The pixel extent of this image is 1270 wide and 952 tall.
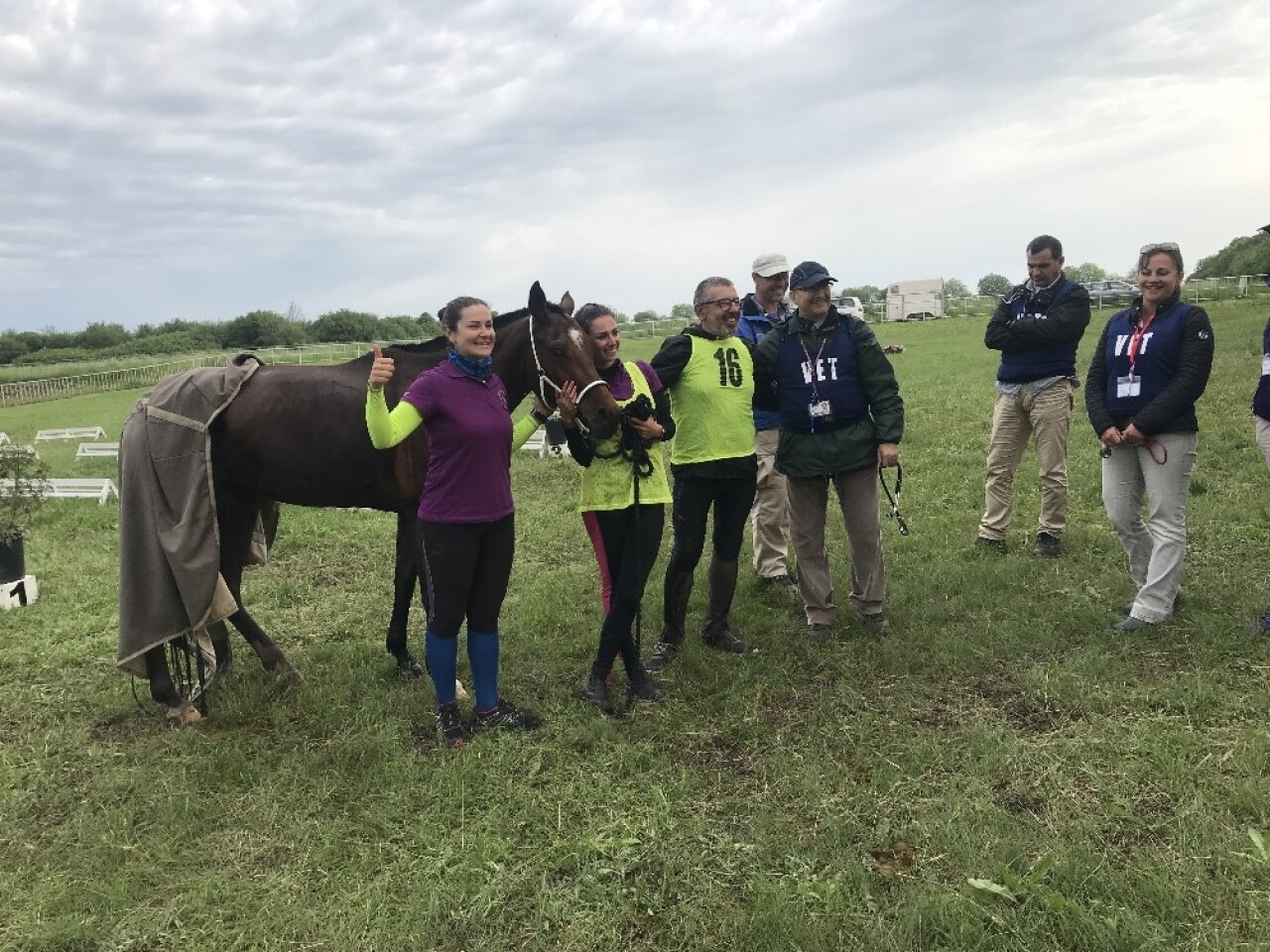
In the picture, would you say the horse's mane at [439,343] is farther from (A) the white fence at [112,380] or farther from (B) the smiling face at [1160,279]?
(A) the white fence at [112,380]

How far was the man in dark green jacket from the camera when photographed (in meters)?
4.95

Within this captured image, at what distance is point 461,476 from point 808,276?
8.02 ft

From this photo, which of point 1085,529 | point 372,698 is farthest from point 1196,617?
point 372,698

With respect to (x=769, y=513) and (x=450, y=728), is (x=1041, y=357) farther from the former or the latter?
(x=450, y=728)

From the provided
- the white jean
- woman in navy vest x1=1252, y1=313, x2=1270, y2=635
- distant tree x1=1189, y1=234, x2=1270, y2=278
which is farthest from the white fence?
distant tree x1=1189, y1=234, x2=1270, y2=278

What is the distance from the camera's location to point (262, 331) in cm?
6084

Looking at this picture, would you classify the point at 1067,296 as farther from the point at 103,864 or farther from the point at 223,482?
the point at 103,864

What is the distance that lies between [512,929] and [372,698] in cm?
212

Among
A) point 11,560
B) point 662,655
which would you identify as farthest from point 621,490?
point 11,560

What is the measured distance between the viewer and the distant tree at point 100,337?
6819 cm

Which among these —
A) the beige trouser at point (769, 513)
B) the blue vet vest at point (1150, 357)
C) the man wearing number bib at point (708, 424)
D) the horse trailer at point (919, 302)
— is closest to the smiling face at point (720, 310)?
the man wearing number bib at point (708, 424)

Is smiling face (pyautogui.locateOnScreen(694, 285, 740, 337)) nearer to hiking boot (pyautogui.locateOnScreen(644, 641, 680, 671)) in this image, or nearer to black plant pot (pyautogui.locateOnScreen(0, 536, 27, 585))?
hiking boot (pyautogui.locateOnScreen(644, 641, 680, 671))

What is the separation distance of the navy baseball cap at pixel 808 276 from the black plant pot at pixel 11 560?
250 inches

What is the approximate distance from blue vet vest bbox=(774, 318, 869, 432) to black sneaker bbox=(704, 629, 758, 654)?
4.45 feet
